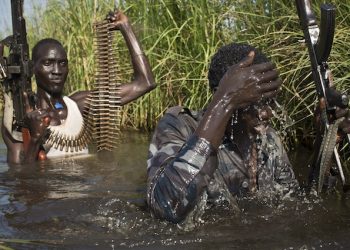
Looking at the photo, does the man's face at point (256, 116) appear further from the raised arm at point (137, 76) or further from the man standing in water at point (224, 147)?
the raised arm at point (137, 76)

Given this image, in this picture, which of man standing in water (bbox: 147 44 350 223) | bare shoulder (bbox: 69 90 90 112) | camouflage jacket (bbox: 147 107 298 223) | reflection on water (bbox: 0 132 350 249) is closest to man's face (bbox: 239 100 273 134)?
man standing in water (bbox: 147 44 350 223)

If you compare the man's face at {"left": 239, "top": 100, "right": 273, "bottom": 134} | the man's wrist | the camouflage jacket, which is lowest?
the camouflage jacket

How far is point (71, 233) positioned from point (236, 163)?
90 centimetres

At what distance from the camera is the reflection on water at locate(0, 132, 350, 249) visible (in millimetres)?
3010

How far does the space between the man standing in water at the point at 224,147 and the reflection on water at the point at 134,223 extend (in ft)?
0.42

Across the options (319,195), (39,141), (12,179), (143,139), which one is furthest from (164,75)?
(319,195)

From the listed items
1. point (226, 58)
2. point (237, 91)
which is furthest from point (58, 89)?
point (237, 91)

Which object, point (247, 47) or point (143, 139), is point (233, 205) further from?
point (143, 139)

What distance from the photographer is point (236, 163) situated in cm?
324

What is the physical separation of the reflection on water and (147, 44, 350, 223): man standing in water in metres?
0.13

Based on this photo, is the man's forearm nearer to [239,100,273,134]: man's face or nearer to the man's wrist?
the man's wrist

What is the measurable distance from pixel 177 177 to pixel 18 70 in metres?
2.77

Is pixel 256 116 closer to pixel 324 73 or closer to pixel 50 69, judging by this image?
pixel 324 73

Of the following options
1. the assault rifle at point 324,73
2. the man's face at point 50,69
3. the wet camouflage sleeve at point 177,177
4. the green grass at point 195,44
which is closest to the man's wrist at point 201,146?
the wet camouflage sleeve at point 177,177
